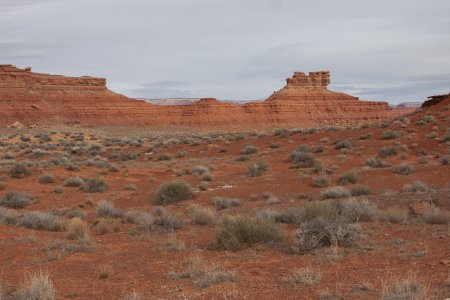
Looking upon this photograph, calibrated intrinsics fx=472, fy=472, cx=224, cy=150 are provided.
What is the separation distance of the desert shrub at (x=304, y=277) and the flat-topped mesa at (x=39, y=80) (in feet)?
278

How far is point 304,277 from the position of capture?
6320mm

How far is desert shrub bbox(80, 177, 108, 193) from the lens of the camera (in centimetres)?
1920

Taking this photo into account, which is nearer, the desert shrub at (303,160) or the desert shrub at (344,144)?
the desert shrub at (303,160)

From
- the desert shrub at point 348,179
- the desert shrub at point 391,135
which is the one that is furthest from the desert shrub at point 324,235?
the desert shrub at point 391,135

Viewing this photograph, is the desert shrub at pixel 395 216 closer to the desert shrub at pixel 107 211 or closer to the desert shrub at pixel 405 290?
the desert shrub at pixel 405 290

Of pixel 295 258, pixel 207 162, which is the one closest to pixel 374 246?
pixel 295 258

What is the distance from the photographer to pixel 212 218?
11.4 m

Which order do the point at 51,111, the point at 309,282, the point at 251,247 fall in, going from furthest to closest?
the point at 51,111 < the point at 251,247 < the point at 309,282

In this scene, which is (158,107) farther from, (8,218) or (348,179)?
(8,218)

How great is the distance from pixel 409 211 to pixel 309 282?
5.83m

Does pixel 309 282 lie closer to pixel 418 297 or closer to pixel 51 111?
pixel 418 297

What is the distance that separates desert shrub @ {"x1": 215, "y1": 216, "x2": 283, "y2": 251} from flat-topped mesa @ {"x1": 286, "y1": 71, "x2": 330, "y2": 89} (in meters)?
94.0

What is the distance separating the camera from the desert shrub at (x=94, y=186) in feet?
63.0

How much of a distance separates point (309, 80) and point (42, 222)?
94.4 metres
